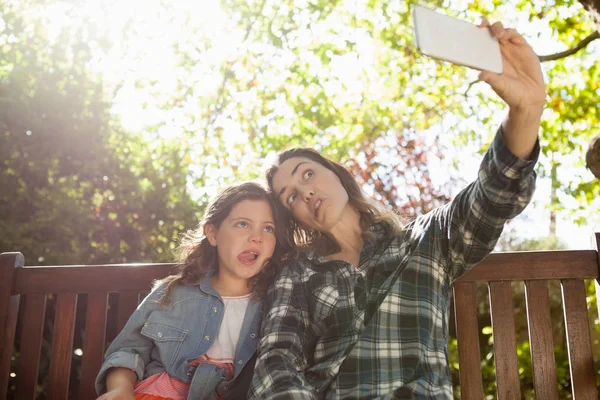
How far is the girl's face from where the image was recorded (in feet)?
7.88

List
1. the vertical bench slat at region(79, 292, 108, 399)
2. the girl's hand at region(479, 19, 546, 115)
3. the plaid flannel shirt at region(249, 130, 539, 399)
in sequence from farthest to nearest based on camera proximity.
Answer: the vertical bench slat at region(79, 292, 108, 399)
the plaid flannel shirt at region(249, 130, 539, 399)
the girl's hand at region(479, 19, 546, 115)

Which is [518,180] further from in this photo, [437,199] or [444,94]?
[437,199]

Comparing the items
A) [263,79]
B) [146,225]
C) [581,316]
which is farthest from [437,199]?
[581,316]

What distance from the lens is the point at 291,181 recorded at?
2.48 meters

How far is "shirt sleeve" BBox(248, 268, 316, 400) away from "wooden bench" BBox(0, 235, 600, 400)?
0.68 m

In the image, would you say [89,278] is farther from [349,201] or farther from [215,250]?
[349,201]

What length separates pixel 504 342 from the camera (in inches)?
98.0

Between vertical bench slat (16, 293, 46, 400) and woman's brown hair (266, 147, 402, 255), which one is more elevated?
woman's brown hair (266, 147, 402, 255)

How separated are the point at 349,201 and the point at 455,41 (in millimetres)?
1176

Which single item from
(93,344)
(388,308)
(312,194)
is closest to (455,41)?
(388,308)

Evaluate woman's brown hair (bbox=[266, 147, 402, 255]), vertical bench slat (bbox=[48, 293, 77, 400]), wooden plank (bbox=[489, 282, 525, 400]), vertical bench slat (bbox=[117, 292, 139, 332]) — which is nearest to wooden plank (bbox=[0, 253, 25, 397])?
vertical bench slat (bbox=[48, 293, 77, 400])

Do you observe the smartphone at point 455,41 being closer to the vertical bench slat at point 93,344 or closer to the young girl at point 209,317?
the young girl at point 209,317

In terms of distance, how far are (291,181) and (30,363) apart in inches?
55.7

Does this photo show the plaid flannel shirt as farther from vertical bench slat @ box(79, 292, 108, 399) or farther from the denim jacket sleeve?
vertical bench slat @ box(79, 292, 108, 399)
